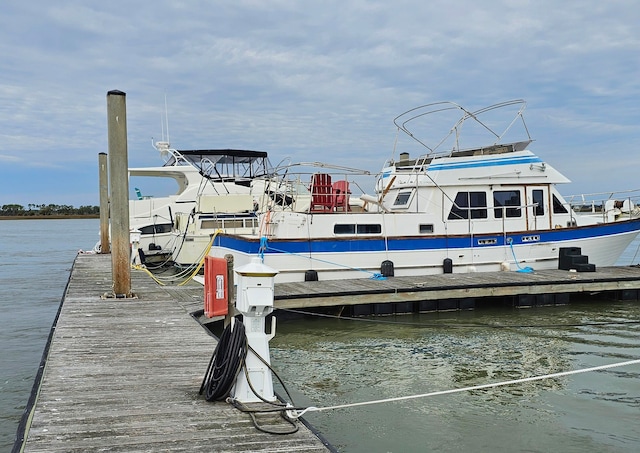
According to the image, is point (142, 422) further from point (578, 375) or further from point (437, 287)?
point (437, 287)

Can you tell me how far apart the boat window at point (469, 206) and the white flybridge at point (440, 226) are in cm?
3

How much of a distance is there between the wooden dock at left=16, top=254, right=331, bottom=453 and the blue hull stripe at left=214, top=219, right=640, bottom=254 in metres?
5.09

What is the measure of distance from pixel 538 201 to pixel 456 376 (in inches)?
352

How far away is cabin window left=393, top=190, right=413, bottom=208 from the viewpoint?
16531mm

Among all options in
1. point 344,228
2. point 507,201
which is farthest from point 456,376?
point 507,201

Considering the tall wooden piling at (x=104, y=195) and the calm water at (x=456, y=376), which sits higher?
the tall wooden piling at (x=104, y=195)

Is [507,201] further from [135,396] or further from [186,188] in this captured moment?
[186,188]

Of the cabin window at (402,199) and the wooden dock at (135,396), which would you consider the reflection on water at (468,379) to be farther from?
the cabin window at (402,199)

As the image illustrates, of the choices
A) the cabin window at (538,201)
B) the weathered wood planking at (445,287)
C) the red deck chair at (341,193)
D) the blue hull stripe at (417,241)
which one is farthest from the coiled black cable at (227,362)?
the cabin window at (538,201)

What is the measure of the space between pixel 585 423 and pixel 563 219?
10.7 m

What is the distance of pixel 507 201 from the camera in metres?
16.2

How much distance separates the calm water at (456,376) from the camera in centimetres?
685

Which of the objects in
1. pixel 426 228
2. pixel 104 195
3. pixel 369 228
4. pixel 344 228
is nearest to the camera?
pixel 344 228

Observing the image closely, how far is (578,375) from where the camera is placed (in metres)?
9.12
